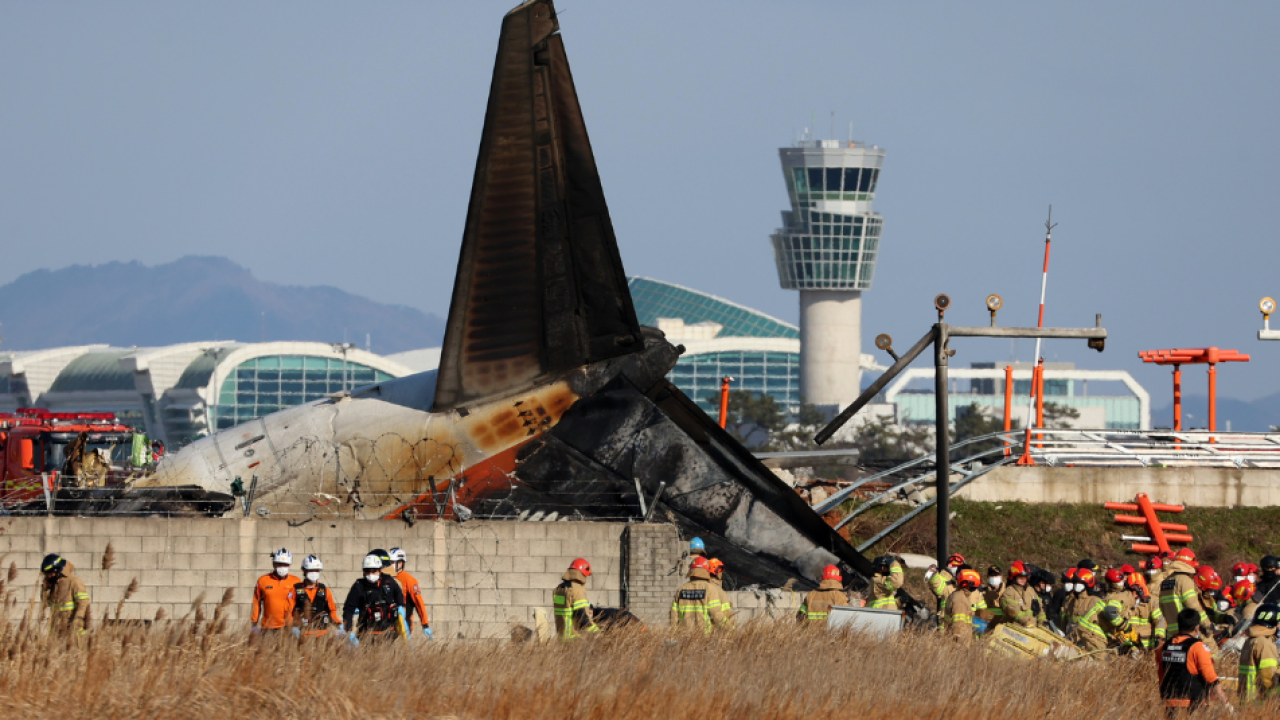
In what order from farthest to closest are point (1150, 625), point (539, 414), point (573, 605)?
point (539, 414) → point (1150, 625) → point (573, 605)

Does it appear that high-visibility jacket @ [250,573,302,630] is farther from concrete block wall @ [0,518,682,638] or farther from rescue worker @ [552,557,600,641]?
concrete block wall @ [0,518,682,638]

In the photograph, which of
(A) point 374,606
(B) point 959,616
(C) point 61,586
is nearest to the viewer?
(A) point 374,606

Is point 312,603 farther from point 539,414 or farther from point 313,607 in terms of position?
point 539,414

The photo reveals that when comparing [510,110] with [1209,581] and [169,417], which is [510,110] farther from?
[169,417]

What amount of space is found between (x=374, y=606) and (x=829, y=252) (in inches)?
6616

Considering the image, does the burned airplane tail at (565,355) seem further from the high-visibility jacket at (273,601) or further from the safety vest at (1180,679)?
the safety vest at (1180,679)

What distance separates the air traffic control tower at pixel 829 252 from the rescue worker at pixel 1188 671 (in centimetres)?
16653

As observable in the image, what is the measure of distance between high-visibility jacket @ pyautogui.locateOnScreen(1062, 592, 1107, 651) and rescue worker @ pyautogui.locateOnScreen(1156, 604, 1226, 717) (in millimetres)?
4292

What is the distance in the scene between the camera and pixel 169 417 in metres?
146

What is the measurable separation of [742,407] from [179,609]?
100 m

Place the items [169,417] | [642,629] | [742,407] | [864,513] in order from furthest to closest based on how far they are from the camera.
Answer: [169,417], [742,407], [864,513], [642,629]

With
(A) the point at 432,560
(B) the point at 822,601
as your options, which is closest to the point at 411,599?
(B) the point at 822,601

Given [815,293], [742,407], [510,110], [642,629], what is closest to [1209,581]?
[642,629]

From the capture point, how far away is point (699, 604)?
57.8 feet
